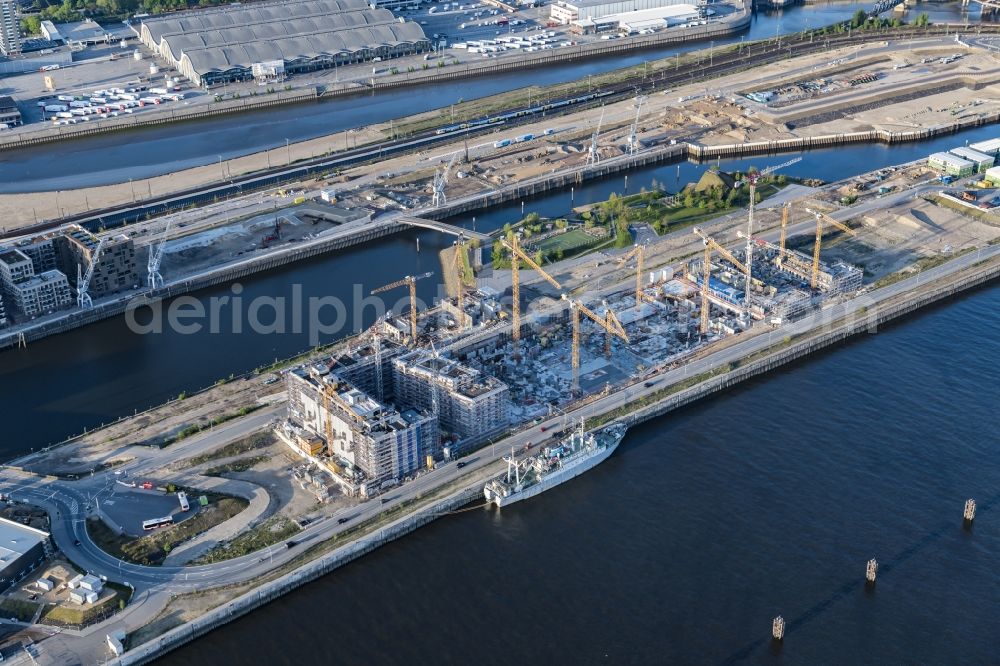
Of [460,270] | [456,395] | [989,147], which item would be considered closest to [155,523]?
[456,395]

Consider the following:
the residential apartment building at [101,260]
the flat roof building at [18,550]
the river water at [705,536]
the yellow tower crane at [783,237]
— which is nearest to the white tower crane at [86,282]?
the residential apartment building at [101,260]

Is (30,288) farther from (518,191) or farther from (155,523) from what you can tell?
(518,191)

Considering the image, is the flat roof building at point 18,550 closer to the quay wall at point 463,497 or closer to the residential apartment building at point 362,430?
the quay wall at point 463,497

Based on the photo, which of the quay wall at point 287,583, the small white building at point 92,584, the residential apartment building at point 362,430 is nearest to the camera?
the quay wall at point 287,583

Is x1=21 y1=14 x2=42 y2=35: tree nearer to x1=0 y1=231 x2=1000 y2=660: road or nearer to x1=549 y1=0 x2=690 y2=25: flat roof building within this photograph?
x1=549 y1=0 x2=690 y2=25: flat roof building

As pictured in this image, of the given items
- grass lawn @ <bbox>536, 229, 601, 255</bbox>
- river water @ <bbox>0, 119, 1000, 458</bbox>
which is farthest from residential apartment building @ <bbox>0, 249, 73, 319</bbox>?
grass lawn @ <bbox>536, 229, 601, 255</bbox>
